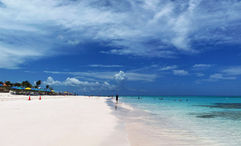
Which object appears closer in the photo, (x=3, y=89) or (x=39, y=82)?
(x=3, y=89)

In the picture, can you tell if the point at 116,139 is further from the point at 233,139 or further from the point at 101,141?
the point at 233,139

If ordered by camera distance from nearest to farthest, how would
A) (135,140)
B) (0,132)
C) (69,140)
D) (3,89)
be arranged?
(69,140), (0,132), (135,140), (3,89)

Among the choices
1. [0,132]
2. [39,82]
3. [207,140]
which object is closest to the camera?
[0,132]

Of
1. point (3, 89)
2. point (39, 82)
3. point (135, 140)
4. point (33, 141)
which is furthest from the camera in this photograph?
point (39, 82)

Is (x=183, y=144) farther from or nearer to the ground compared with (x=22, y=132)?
nearer to the ground

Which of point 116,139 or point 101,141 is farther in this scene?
point 116,139

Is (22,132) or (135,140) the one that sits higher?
(22,132)

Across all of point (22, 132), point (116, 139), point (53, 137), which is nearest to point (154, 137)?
point (116, 139)

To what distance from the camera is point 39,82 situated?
15100 centimetres

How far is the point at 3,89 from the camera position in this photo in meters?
88.6

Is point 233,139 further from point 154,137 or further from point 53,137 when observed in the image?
point 53,137

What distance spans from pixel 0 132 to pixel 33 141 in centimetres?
235

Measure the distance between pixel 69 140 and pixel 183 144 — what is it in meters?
5.54

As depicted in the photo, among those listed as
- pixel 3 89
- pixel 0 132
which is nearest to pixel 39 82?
pixel 3 89
